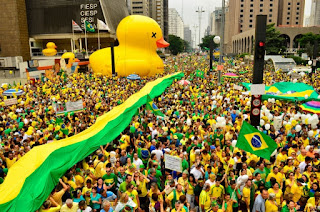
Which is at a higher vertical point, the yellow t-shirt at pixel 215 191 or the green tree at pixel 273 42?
the green tree at pixel 273 42

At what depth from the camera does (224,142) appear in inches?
387

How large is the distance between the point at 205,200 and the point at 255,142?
6.41 ft

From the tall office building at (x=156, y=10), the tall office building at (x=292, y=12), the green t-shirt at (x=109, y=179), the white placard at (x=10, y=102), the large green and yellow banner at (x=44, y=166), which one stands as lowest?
the green t-shirt at (x=109, y=179)

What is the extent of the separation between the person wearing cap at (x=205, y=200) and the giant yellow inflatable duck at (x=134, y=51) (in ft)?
71.8

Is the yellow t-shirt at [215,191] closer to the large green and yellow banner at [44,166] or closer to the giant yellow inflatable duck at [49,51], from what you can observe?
the large green and yellow banner at [44,166]

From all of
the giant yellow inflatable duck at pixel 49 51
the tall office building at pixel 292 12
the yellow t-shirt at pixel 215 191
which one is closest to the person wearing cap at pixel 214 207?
the yellow t-shirt at pixel 215 191

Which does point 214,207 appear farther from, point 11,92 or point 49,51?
point 49,51

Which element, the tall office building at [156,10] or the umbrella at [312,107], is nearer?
the umbrella at [312,107]

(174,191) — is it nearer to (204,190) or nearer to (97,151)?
(204,190)

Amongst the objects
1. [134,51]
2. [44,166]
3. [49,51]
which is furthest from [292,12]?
[44,166]

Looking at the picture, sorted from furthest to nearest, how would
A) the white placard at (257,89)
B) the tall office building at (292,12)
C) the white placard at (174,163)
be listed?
the tall office building at (292,12) < the white placard at (257,89) < the white placard at (174,163)

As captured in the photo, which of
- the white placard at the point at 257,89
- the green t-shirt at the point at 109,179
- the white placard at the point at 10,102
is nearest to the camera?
the green t-shirt at the point at 109,179

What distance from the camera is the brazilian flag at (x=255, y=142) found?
677 centimetres

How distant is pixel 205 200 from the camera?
5895 mm
